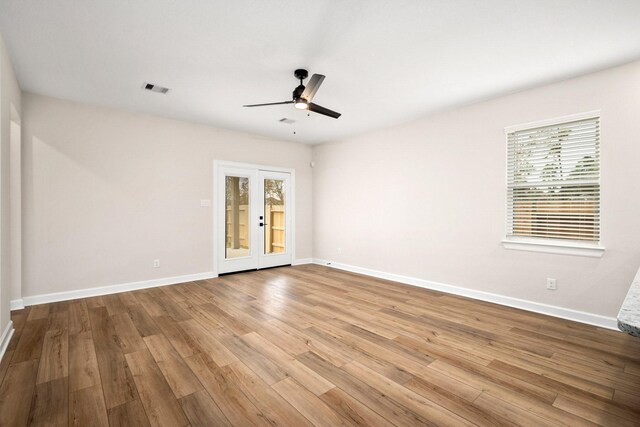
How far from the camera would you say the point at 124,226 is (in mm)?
4543

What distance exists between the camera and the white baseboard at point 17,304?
12.0 ft

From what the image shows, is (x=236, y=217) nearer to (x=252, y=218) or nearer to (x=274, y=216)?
(x=252, y=218)

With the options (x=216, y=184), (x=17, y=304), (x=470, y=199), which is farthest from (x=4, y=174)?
(x=470, y=199)

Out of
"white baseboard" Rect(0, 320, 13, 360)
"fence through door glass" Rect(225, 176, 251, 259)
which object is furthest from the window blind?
"white baseboard" Rect(0, 320, 13, 360)

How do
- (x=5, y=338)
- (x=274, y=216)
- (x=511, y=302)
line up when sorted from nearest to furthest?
(x=5, y=338) < (x=511, y=302) < (x=274, y=216)

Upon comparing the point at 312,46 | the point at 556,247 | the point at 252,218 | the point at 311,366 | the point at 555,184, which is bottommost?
the point at 311,366

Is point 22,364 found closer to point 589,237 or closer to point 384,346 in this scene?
point 384,346

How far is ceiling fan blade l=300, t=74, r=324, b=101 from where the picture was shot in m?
2.86

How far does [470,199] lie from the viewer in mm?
4262

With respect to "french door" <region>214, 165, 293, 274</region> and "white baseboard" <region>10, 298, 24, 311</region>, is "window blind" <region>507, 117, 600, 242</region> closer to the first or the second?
"french door" <region>214, 165, 293, 274</region>

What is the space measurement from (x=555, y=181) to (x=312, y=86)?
300 cm

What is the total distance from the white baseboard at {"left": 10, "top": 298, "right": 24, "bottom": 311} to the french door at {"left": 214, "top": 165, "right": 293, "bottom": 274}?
2542mm

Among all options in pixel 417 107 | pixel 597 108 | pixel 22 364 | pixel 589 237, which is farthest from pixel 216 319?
pixel 597 108

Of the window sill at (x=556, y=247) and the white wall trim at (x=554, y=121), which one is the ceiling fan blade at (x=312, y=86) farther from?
the window sill at (x=556, y=247)
